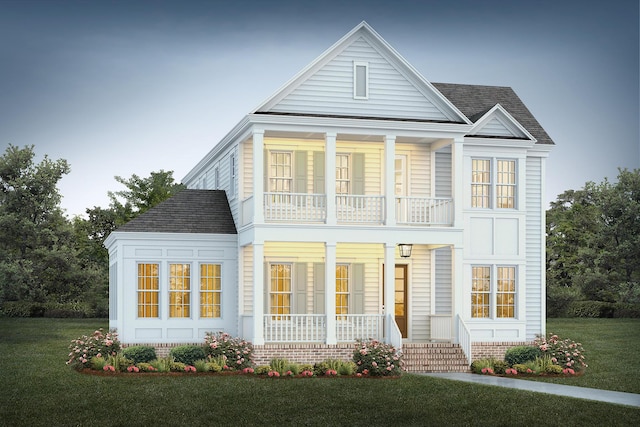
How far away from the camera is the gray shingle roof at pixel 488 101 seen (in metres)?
30.7

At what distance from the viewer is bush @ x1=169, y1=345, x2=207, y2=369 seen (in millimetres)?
25312

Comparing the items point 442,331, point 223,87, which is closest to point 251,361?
point 442,331

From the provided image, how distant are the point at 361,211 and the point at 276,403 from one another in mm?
8103

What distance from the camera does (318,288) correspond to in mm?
28453

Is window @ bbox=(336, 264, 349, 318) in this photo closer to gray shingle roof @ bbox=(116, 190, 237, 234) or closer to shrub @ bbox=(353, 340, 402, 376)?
gray shingle roof @ bbox=(116, 190, 237, 234)

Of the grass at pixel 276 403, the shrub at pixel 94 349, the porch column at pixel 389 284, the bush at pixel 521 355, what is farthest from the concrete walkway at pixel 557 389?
the shrub at pixel 94 349

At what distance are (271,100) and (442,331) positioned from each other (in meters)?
8.48

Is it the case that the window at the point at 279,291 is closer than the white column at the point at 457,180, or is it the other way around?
the white column at the point at 457,180

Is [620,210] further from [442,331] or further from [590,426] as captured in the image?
[590,426]

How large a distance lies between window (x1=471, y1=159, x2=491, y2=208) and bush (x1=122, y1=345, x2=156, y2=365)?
34.6 ft

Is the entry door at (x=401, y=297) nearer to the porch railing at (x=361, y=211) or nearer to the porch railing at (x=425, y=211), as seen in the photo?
the porch railing at (x=425, y=211)

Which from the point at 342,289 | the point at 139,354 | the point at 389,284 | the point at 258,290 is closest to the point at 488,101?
the point at 342,289

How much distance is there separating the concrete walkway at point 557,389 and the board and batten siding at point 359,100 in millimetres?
7650

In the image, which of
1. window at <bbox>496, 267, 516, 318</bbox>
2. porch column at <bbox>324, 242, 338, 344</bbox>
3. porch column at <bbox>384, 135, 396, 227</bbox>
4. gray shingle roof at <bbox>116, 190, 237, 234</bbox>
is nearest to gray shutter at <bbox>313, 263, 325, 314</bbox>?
porch column at <bbox>324, 242, 338, 344</bbox>
